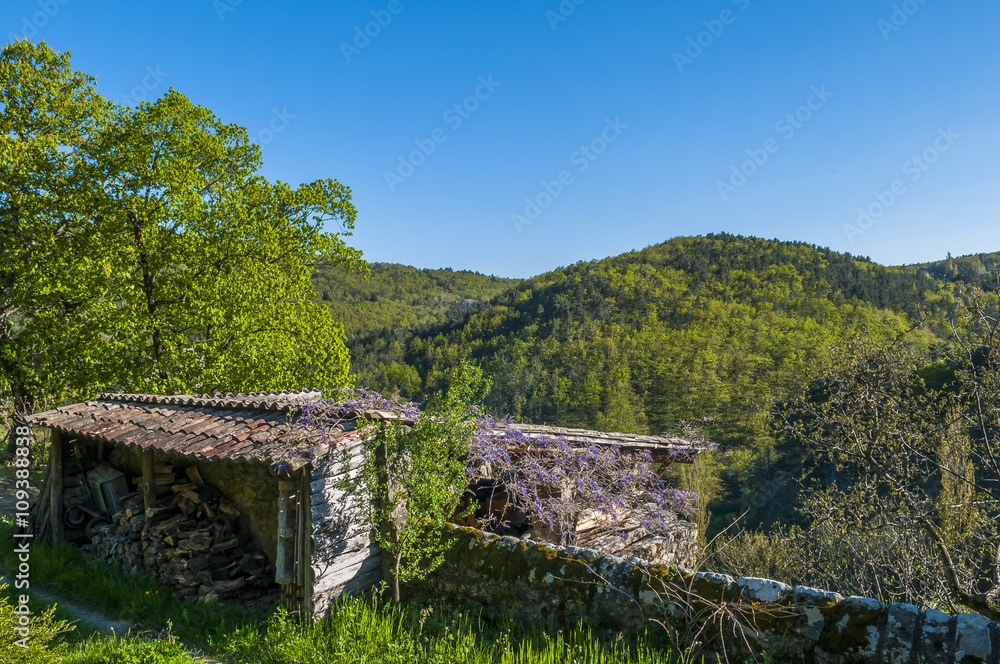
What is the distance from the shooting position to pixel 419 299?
135m

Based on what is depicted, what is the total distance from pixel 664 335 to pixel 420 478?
74777mm

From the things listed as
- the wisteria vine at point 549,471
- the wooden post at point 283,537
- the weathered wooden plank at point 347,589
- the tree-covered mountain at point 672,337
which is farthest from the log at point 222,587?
the tree-covered mountain at point 672,337

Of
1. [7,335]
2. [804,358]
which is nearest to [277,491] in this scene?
[7,335]

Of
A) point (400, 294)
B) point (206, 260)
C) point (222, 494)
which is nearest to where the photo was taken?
point (222, 494)

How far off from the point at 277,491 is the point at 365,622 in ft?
6.82

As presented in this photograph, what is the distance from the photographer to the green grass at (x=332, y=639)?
14.8ft

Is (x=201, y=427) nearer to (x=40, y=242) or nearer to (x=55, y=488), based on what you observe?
(x=55, y=488)

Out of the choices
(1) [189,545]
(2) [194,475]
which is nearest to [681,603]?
(1) [189,545]

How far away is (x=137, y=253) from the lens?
12.9 meters

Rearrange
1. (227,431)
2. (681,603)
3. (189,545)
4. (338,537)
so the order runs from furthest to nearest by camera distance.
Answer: (189,545), (227,431), (338,537), (681,603)

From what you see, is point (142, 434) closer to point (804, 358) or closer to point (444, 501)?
point (444, 501)

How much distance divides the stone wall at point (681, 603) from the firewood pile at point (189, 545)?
2351mm

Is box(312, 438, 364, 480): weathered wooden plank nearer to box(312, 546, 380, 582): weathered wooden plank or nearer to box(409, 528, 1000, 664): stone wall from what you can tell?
box(312, 546, 380, 582): weathered wooden plank

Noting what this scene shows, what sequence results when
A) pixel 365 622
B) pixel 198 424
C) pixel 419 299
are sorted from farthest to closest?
pixel 419 299 → pixel 198 424 → pixel 365 622
